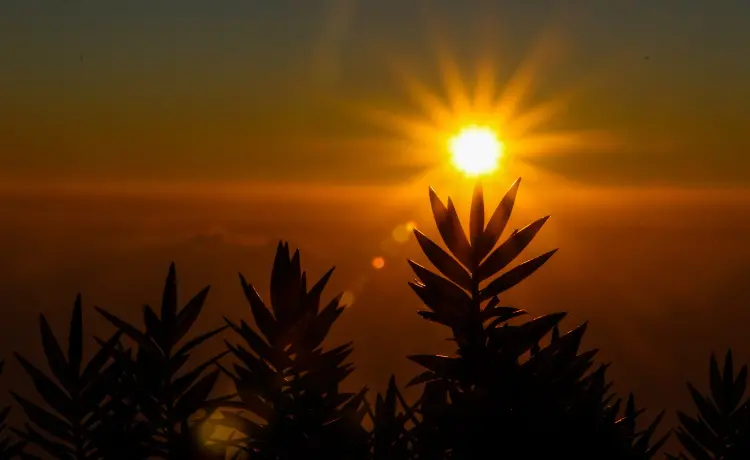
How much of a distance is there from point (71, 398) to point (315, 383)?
66cm

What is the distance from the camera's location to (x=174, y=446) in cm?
200

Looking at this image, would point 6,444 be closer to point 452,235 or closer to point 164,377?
point 164,377

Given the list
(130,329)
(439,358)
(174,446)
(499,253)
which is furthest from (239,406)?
(499,253)

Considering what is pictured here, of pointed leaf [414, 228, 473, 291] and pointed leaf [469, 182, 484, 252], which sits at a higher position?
pointed leaf [469, 182, 484, 252]

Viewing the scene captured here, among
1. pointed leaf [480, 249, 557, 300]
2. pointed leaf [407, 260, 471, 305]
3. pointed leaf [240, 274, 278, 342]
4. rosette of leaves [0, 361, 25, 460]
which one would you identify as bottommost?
rosette of leaves [0, 361, 25, 460]

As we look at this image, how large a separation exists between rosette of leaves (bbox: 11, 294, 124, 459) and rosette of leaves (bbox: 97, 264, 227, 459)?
0.07m

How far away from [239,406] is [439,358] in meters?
0.54

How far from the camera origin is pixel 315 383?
2.13m

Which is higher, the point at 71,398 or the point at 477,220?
the point at 477,220

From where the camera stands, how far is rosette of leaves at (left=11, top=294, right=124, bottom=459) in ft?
7.10

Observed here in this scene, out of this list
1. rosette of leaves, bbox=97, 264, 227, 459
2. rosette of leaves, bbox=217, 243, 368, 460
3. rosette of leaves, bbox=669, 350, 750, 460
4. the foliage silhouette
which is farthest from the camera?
rosette of leaves, bbox=669, 350, 750, 460

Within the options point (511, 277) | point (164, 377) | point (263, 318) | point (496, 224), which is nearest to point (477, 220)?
point (496, 224)

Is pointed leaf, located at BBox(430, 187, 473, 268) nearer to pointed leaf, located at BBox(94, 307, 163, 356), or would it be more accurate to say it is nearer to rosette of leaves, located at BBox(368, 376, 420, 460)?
rosette of leaves, located at BBox(368, 376, 420, 460)

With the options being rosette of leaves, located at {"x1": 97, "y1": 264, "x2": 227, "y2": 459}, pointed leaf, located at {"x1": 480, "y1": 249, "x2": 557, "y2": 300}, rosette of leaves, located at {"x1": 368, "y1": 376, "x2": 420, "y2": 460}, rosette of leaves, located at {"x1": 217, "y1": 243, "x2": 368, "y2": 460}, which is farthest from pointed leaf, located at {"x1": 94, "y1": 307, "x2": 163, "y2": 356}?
pointed leaf, located at {"x1": 480, "y1": 249, "x2": 557, "y2": 300}
